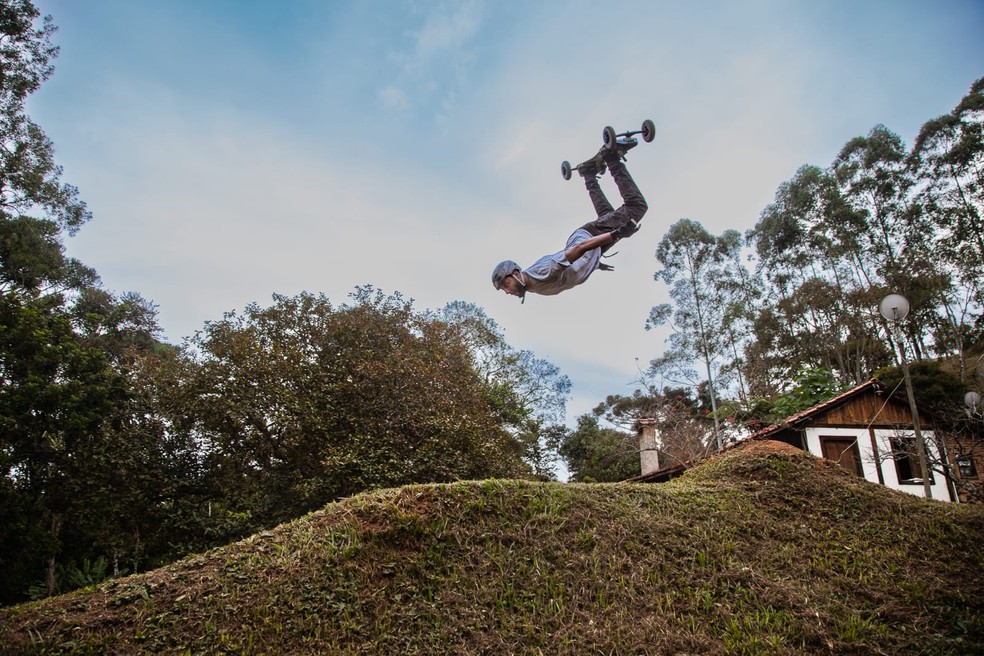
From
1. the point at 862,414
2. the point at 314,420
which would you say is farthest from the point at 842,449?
the point at 314,420

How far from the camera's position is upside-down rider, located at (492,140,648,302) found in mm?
5277

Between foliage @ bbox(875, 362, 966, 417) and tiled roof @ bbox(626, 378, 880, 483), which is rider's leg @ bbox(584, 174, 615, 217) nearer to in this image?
tiled roof @ bbox(626, 378, 880, 483)

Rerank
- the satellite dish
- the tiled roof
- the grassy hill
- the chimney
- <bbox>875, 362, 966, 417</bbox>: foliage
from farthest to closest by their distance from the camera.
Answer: the chimney, <bbox>875, 362, 966, 417</bbox>: foliage, the tiled roof, the satellite dish, the grassy hill

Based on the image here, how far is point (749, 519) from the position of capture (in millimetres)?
6301

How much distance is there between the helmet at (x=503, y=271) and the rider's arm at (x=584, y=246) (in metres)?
0.47

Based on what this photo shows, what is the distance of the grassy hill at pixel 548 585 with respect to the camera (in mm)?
4445

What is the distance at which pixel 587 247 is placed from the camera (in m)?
5.32

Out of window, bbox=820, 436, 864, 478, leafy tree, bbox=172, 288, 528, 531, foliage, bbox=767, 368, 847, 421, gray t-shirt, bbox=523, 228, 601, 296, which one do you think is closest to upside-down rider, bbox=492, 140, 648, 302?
gray t-shirt, bbox=523, 228, 601, 296

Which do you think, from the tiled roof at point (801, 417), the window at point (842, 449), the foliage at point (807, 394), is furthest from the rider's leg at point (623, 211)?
the foliage at point (807, 394)

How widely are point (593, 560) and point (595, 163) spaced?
143 inches

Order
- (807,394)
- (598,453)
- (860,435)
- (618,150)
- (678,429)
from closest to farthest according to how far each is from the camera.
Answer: (618,150) < (860,435) < (807,394) < (678,429) < (598,453)

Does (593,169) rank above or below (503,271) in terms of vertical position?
above

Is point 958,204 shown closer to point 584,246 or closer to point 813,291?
point 813,291

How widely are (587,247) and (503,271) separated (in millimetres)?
780
